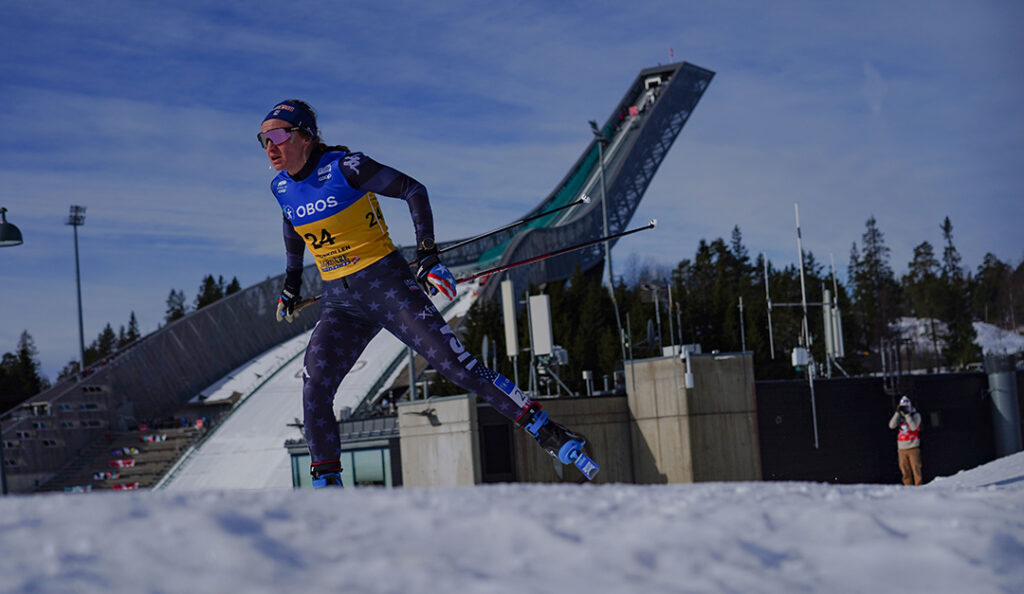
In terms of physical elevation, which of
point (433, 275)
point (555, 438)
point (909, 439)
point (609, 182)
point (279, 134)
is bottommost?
point (909, 439)

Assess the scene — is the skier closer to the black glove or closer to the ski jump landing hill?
the black glove

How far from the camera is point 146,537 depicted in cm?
213

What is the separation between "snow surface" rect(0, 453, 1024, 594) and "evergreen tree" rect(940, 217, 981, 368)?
52901mm

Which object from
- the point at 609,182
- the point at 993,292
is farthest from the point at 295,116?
the point at 993,292

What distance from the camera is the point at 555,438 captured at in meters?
5.07

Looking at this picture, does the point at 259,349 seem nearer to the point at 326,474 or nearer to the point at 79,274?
the point at 79,274

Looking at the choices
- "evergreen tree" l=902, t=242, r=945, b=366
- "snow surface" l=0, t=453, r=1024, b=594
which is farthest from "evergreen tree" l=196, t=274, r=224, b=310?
"snow surface" l=0, t=453, r=1024, b=594

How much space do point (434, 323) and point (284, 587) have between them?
3.14m

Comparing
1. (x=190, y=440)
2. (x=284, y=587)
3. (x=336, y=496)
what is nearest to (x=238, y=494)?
(x=336, y=496)

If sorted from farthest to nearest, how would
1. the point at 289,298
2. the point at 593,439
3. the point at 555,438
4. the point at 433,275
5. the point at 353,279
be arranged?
the point at 593,439 → the point at 289,298 → the point at 353,279 → the point at 555,438 → the point at 433,275

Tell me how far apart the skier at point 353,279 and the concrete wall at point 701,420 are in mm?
17585

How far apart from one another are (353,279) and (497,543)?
3123 millimetres

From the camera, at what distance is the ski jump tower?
49.1 metres

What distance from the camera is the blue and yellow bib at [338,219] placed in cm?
526
